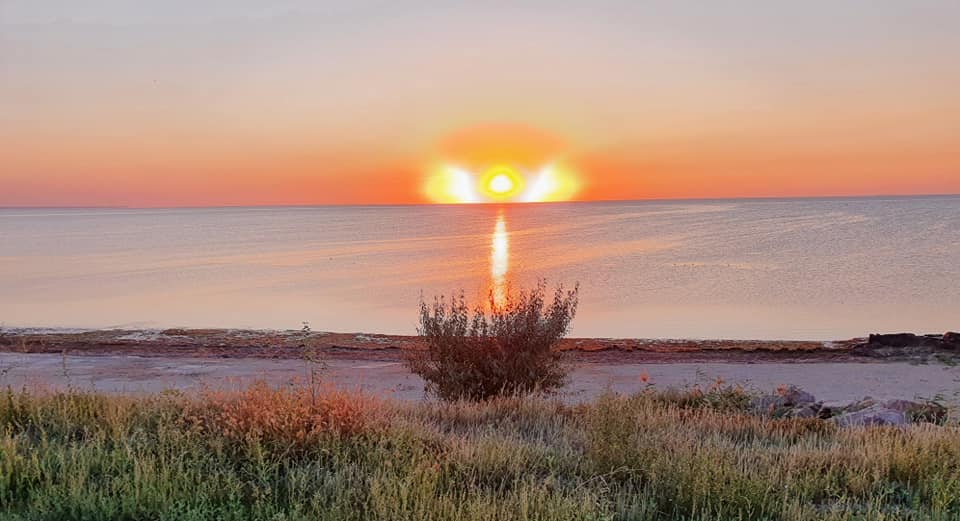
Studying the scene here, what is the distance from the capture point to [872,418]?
7992 mm

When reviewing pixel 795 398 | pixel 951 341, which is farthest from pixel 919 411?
pixel 951 341

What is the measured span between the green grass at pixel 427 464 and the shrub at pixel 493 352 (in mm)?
3421

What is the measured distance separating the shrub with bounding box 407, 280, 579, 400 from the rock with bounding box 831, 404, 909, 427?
13.4 ft

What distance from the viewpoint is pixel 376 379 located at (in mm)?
14555

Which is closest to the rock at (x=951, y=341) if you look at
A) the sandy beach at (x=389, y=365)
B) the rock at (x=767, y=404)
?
the sandy beach at (x=389, y=365)

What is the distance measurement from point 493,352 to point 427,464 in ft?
19.2

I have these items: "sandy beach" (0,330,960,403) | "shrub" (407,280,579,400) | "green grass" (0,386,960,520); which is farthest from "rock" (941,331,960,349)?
"green grass" (0,386,960,520)

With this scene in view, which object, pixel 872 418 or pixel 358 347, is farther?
pixel 358 347

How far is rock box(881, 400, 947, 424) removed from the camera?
8.39 meters

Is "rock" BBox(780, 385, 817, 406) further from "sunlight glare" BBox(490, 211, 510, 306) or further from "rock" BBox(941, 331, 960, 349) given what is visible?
"sunlight glare" BBox(490, 211, 510, 306)

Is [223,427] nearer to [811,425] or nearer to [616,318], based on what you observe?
[811,425]

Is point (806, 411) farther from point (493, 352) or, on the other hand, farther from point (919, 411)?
point (493, 352)

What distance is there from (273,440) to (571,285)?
1348 inches

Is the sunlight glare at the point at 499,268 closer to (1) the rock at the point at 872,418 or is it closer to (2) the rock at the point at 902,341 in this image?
(2) the rock at the point at 902,341
